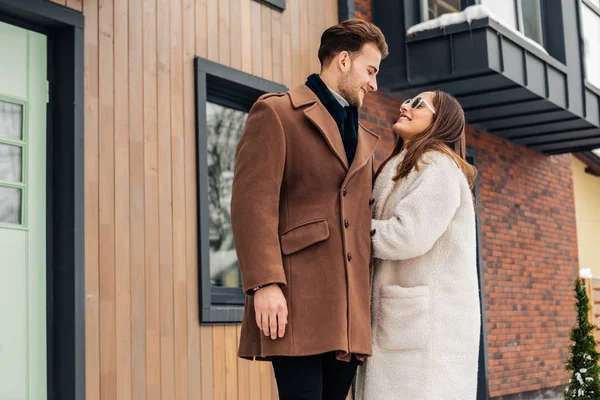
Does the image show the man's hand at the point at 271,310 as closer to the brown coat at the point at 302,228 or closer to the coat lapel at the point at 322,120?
the brown coat at the point at 302,228

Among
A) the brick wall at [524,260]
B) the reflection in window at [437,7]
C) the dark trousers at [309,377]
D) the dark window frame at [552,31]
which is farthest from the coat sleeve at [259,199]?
the dark window frame at [552,31]

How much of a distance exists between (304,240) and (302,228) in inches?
1.7

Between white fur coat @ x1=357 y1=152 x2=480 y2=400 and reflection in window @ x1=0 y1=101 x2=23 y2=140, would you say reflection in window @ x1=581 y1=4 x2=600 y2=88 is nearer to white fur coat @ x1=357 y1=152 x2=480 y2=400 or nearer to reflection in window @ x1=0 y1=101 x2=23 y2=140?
reflection in window @ x1=0 y1=101 x2=23 y2=140

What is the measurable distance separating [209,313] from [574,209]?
28.3 feet

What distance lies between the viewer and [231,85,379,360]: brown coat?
3.22m

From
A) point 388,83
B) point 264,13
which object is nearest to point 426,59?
point 388,83

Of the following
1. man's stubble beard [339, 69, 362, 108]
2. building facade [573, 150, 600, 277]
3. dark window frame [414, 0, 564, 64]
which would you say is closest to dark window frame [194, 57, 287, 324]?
man's stubble beard [339, 69, 362, 108]

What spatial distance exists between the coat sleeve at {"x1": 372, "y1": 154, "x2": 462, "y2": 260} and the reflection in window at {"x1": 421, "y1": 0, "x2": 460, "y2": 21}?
230 inches

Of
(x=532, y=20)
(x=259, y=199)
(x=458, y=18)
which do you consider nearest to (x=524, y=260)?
(x=532, y=20)

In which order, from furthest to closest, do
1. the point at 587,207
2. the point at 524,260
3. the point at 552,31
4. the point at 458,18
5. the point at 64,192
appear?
the point at 587,207
the point at 524,260
the point at 552,31
the point at 458,18
the point at 64,192

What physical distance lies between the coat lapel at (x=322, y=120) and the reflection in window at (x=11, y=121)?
2.42 meters

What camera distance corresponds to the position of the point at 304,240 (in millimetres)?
3324

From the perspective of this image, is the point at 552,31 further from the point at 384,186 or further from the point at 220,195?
the point at 384,186

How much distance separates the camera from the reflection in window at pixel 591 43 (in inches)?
465
